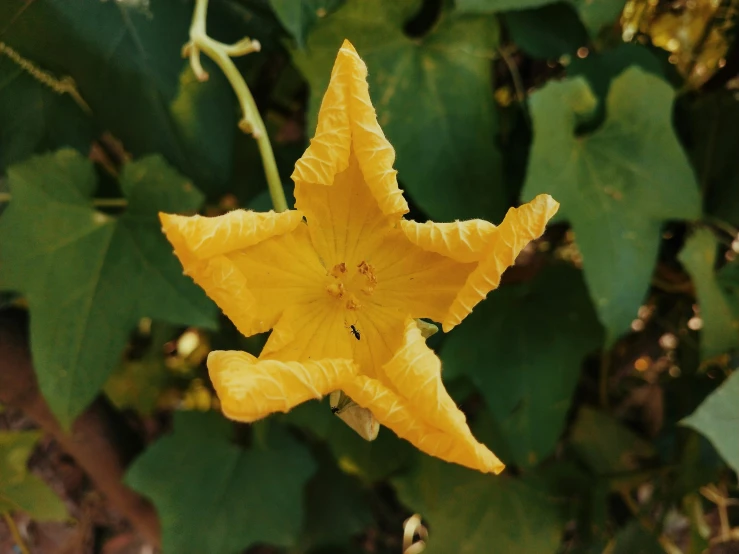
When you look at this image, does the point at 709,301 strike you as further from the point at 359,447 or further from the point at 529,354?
the point at 359,447

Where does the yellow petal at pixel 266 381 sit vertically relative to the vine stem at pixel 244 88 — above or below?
below

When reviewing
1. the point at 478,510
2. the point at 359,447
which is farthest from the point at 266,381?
the point at 478,510

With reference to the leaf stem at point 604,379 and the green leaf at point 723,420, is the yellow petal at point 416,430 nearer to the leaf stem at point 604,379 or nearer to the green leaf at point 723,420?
the green leaf at point 723,420

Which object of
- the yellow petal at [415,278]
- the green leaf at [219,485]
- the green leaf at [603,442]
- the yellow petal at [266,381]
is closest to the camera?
the yellow petal at [266,381]

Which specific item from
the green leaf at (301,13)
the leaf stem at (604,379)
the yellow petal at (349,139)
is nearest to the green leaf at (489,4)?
the green leaf at (301,13)

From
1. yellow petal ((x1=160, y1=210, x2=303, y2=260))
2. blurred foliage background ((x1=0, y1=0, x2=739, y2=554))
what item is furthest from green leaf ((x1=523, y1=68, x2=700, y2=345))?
yellow petal ((x1=160, y1=210, x2=303, y2=260))

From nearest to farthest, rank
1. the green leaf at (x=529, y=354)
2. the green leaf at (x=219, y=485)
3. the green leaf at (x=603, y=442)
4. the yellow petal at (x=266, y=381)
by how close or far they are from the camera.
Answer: the yellow petal at (x=266, y=381), the green leaf at (x=529, y=354), the green leaf at (x=219, y=485), the green leaf at (x=603, y=442)

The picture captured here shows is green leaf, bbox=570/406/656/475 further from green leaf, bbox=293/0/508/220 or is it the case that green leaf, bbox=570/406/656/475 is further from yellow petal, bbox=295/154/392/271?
yellow petal, bbox=295/154/392/271

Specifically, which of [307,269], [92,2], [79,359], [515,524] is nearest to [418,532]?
[515,524]
